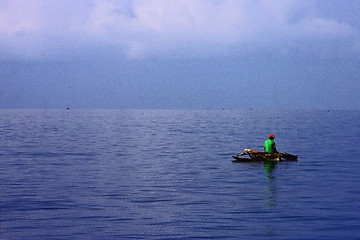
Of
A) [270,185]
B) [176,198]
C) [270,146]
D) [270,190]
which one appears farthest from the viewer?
[270,146]

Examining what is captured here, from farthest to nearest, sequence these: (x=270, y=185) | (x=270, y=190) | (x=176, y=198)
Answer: (x=270, y=185) < (x=270, y=190) < (x=176, y=198)

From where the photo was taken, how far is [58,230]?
1823 centimetres

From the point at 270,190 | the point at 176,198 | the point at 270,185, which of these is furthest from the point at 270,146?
the point at 176,198

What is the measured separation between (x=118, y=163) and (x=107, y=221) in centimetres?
2104

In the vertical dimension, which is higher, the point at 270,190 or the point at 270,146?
the point at 270,146

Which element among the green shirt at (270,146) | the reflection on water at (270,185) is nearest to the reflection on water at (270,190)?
the reflection on water at (270,185)

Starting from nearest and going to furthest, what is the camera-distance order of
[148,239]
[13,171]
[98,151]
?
[148,239]
[13,171]
[98,151]

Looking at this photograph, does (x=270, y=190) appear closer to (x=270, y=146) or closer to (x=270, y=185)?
(x=270, y=185)

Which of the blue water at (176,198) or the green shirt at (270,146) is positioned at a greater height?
the green shirt at (270,146)

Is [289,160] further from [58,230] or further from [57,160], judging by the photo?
[58,230]

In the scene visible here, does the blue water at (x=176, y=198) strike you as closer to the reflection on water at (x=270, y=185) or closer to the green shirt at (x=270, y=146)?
the reflection on water at (x=270, y=185)

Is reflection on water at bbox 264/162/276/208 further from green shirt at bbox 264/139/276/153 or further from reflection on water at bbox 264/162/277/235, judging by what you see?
green shirt at bbox 264/139/276/153

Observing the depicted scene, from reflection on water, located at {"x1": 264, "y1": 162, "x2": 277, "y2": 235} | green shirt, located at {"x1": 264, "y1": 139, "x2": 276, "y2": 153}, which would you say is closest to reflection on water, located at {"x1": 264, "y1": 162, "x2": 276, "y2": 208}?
reflection on water, located at {"x1": 264, "y1": 162, "x2": 277, "y2": 235}

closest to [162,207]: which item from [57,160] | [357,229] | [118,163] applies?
[357,229]
